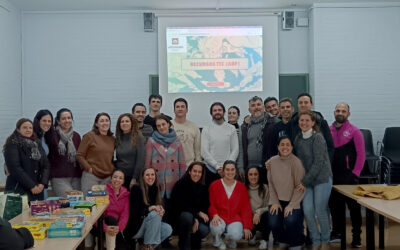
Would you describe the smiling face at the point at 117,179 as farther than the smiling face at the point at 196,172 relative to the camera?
No

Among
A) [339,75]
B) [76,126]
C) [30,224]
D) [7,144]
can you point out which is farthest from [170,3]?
[30,224]

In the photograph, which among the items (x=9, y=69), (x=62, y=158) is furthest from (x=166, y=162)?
(x=9, y=69)

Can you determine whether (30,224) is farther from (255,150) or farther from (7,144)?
(255,150)

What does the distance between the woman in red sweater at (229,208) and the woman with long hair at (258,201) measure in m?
0.14

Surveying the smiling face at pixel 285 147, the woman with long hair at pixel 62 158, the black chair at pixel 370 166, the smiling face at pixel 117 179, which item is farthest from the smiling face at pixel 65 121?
the black chair at pixel 370 166

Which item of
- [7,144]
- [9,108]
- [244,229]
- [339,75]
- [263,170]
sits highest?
[339,75]

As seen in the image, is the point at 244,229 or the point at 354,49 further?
the point at 354,49

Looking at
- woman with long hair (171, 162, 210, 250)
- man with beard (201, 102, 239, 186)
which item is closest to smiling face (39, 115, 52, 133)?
woman with long hair (171, 162, 210, 250)

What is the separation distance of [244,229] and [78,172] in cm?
186

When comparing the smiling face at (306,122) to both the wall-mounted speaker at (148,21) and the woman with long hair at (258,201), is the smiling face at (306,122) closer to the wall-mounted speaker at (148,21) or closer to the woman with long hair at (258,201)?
the woman with long hair at (258,201)

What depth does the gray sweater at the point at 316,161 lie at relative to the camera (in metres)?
3.74

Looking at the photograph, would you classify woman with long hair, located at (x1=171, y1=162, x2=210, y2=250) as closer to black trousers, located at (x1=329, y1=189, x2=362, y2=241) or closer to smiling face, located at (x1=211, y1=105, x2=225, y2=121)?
smiling face, located at (x1=211, y1=105, x2=225, y2=121)

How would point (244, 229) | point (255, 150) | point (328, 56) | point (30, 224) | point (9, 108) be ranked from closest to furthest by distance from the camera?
point (30, 224) → point (244, 229) → point (255, 150) → point (9, 108) → point (328, 56)

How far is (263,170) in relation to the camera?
4156 millimetres
